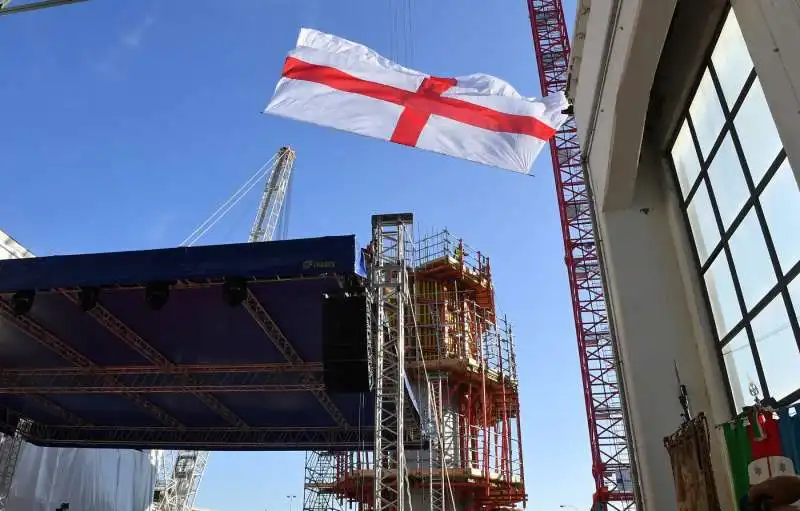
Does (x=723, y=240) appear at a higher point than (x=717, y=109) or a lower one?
lower

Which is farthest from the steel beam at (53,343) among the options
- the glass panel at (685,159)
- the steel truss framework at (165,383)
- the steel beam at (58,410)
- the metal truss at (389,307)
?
the glass panel at (685,159)

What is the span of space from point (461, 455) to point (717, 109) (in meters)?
19.5

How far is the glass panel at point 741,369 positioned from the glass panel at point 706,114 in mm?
2033

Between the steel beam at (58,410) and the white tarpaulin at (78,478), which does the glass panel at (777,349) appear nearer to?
the white tarpaulin at (78,478)

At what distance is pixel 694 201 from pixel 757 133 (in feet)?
6.13

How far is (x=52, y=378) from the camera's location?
1677 cm

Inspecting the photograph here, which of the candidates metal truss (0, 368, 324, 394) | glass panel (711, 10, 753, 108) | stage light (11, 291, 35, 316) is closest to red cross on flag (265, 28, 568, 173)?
glass panel (711, 10, 753, 108)

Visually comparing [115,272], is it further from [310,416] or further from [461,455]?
[461,455]

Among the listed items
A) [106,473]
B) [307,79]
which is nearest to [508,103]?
[307,79]

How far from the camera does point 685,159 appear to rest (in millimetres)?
7297

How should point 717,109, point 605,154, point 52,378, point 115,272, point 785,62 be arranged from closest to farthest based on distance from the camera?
point 785,62
point 717,109
point 605,154
point 115,272
point 52,378

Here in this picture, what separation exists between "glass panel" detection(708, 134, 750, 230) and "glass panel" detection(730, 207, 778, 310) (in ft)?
0.63

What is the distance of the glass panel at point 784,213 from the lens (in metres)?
4.85

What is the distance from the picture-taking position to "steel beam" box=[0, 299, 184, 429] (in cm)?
1382
